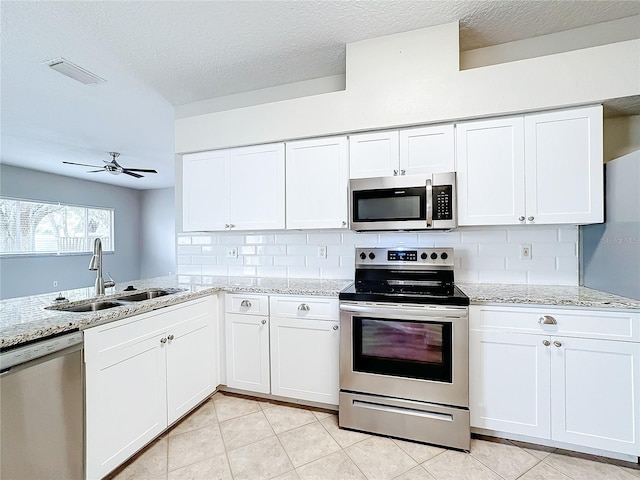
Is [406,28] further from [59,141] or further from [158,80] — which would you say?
[59,141]

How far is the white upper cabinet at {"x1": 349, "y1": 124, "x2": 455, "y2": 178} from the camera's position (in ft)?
6.88

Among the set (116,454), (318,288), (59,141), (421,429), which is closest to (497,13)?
(318,288)

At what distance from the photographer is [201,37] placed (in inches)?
81.8

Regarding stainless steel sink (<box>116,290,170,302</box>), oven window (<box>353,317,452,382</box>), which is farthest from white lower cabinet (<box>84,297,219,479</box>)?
oven window (<box>353,317,452,382</box>)

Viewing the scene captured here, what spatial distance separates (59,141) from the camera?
4.13 metres

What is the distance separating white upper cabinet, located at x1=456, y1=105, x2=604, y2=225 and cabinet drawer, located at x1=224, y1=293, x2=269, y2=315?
1.57 meters

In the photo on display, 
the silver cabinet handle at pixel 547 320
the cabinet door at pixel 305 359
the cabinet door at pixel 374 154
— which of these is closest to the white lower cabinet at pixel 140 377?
the cabinet door at pixel 305 359

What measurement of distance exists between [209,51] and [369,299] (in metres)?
2.17

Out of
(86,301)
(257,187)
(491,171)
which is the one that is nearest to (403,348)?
(491,171)

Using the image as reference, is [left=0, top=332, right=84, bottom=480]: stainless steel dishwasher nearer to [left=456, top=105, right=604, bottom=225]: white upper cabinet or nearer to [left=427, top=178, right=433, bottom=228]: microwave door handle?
[left=427, top=178, right=433, bottom=228]: microwave door handle

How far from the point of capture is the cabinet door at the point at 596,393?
1571 mm

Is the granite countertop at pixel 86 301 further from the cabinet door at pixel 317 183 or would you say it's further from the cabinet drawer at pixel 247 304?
the cabinet door at pixel 317 183

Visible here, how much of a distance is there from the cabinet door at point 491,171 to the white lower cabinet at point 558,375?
0.64 m

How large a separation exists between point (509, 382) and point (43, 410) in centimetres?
235
